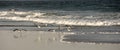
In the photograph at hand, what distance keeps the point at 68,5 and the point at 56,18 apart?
0.35 ft

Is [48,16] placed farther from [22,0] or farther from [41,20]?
[22,0]

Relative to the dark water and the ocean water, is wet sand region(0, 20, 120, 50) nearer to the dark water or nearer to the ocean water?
the ocean water

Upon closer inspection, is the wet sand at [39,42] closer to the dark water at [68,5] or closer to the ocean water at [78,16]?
the ocean water at [78,16]

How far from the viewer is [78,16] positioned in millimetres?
1008

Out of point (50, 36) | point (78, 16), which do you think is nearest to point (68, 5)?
point (78, 16)

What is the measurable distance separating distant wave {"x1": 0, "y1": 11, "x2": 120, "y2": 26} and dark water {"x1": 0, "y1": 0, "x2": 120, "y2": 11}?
41 mm

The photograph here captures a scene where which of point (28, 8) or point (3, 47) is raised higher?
point (28, 8)

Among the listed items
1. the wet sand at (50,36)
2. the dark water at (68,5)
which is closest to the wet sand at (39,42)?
the wet sand at (50,36)

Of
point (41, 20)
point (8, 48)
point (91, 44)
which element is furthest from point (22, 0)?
point (91, 44)

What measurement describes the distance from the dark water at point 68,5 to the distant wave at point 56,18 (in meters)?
0.04

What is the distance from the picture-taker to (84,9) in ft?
3.34

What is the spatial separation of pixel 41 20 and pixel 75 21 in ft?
0.64

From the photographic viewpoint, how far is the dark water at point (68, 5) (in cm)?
102

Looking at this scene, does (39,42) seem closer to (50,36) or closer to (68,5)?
(50,36)
